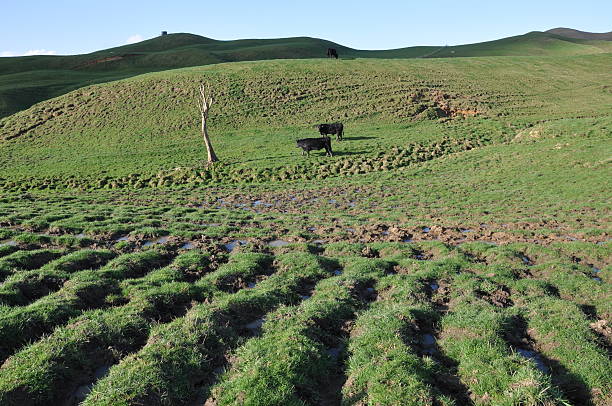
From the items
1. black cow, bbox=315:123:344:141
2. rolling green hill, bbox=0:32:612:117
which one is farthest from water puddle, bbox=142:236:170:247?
rolling green hill, bbox=0:32:612:117

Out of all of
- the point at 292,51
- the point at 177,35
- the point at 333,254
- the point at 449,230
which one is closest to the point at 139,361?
the point at 333,254

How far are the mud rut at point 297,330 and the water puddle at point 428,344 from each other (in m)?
0.03

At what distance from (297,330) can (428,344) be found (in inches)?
109

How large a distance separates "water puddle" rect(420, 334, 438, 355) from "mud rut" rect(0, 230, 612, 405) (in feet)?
0.10

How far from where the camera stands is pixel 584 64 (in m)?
70.9

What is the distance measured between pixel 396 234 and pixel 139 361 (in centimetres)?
1127

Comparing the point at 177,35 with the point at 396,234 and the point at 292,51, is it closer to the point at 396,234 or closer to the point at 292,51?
the point at 292,51

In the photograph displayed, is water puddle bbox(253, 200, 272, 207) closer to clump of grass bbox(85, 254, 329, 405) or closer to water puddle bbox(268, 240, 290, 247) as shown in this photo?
water puddle bbox(268, 240, 290, 247)

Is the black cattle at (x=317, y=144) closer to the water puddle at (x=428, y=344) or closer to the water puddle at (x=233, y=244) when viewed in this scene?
the water puddle at (x=233, y=244)

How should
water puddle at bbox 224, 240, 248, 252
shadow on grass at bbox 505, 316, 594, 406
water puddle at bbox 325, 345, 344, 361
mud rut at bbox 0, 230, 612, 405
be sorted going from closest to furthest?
shadow on grass at bbox 505, 316, 594, 406, mud rut at bbox 0, 230, 612, 405, water puddle at bbox 325, 345, 344, 361, water puddle at bbox 224, 240, 248, 252

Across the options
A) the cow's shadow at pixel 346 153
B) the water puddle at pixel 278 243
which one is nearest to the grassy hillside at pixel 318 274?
the water puddle at pixel 278 243

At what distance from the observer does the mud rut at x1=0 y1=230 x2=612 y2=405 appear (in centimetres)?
632

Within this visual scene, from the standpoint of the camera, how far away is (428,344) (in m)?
7.93

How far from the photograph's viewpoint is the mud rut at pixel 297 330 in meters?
6.32
